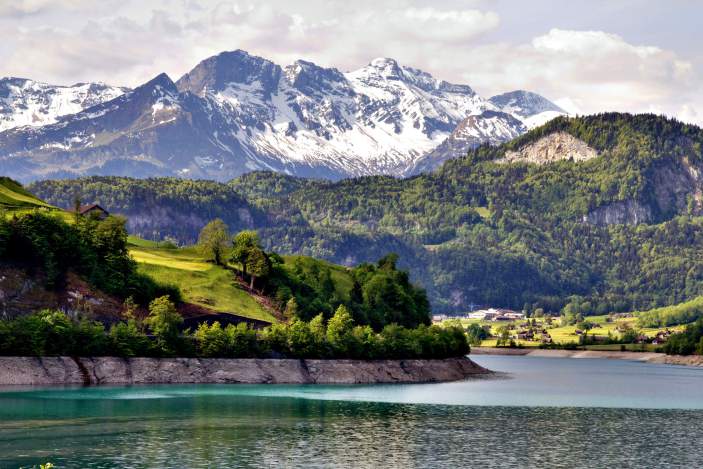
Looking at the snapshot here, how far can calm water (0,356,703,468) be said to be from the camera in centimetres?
10494

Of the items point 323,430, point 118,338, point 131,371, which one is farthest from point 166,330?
point 323,430

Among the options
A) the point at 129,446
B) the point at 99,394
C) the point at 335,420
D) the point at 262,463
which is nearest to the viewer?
the point at 262,463

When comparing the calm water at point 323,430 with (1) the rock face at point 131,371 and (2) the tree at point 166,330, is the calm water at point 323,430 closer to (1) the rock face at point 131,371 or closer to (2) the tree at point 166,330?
(1) the rock face at point 131,371

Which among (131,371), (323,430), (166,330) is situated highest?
(166,330)

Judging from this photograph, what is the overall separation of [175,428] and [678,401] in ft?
350

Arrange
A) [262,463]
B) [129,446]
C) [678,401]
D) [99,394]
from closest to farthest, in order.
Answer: [262,463], [129,446], [99,394], [678,401]

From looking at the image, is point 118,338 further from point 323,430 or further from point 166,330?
point 323,430

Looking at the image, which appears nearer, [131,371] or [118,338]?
[131,371]

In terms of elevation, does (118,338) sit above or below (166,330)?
below

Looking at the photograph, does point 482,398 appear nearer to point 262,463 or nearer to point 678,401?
point 678,401

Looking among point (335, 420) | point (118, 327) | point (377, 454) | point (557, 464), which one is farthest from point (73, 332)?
point (557, 464)

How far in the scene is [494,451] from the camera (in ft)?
375

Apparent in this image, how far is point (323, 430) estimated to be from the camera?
420 feet

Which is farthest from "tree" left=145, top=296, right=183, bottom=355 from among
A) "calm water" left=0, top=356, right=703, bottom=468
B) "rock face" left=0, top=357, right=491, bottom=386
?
"calm water" left=0, top=356, right=703, bottom=468
